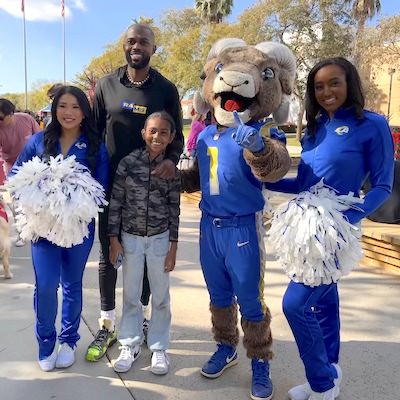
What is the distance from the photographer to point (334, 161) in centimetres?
229

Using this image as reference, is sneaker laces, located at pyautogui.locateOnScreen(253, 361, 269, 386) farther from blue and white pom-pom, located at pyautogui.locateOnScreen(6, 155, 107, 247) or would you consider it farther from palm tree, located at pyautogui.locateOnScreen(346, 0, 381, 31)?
palm tree, located at pyautogui.locateOnScreen(346, 0, 381, 31)

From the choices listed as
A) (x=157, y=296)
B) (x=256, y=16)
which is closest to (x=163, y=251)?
(x=157, y=296)

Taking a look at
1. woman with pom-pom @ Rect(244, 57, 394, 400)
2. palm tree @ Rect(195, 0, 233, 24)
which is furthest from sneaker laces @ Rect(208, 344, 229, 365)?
palm tree @ Rect(195, 0, 233, 24)

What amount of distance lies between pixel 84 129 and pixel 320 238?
1.61 m

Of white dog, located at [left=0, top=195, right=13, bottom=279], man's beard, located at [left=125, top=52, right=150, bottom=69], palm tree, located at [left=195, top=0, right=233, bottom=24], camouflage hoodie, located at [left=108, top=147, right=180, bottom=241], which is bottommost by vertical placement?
white dog, located at [left=0, top=195, right=13, bottom=279]

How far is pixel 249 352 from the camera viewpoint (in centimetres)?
268

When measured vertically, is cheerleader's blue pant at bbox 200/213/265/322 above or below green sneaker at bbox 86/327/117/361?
above

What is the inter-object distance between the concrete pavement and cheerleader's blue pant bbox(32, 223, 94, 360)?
0.20 metres

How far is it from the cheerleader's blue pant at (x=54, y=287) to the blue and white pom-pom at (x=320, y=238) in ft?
4.31

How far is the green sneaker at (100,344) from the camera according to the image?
294cm

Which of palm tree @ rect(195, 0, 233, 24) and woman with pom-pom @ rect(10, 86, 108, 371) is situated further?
palm tree @ rect(195, 0, 233, 24)

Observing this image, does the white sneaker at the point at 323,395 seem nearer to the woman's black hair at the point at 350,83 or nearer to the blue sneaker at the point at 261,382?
the blue sneaker at the point at 261,382

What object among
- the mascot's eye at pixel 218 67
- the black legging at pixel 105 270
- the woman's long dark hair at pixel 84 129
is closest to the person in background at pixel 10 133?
the black legging at pixel 105 270

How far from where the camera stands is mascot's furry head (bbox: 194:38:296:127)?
8.25 feet
